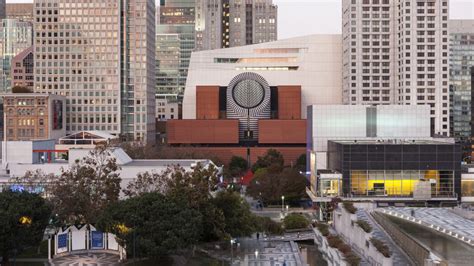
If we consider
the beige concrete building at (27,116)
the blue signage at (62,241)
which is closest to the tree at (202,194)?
the blue signage at (62,241)

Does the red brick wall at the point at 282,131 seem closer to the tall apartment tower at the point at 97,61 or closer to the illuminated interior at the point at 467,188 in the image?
the tall apartment tower at the point at 97,61

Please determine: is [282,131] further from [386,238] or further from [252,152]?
[386,238]

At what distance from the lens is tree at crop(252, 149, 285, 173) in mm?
147988

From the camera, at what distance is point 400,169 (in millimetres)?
97125

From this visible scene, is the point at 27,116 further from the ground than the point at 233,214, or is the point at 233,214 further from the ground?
the point at 27,116

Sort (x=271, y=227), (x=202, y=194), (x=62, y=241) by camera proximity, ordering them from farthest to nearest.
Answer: (x=271, y=227)
(x=62, y=241)
(x=202, y=194)

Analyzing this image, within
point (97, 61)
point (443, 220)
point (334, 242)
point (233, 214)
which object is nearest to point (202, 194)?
point (233, 214)

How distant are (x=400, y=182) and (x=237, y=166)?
204 feet

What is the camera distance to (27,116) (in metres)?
175

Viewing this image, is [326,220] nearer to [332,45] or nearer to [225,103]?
[225,103]

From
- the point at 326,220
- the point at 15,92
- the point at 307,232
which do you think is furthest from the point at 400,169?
the point at 15,92

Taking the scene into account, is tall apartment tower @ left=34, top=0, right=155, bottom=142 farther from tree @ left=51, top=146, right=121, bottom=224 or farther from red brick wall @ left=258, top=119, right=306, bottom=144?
tree @ left=51, top=146, right=121, bottom=224

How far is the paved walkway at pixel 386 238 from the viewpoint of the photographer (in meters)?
53.8

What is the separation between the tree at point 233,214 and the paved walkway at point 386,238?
12266 mm
